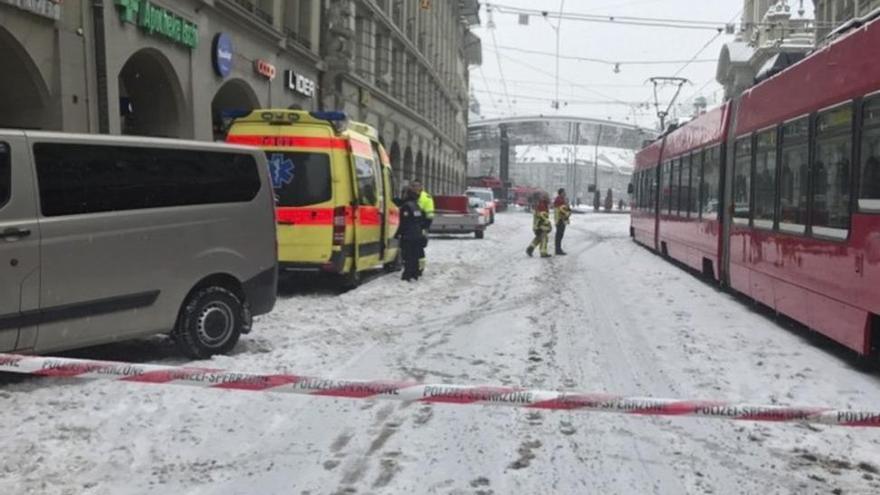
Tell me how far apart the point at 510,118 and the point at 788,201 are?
79182 millimetres

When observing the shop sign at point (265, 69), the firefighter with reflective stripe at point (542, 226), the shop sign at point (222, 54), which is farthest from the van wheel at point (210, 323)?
the shop sign at point (265, 69)

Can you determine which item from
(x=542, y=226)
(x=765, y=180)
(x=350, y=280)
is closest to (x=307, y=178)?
(x=350, y=280)

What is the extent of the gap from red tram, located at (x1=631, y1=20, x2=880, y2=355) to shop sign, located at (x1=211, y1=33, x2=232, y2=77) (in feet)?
33.6

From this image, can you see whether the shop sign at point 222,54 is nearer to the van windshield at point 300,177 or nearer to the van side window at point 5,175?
the van windshield at point 300,177

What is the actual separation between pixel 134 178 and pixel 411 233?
769cm

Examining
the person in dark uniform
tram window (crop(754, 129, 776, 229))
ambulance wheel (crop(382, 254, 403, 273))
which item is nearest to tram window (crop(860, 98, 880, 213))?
tram window (crop(754, 129, 776, 229))

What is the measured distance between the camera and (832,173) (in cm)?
775

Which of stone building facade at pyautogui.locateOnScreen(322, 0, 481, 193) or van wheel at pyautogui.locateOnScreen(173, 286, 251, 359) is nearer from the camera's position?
van wheel at pyautogui.locateOnScreen(173, 286, 251, 359)

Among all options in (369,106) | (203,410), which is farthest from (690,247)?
(369,106)

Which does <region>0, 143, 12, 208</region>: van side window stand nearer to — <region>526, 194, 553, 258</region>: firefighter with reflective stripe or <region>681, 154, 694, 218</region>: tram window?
<region>681, 154, 694, 218</region>: tram window

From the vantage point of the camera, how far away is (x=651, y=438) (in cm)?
523

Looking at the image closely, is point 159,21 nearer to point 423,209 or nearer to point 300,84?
point 423,209

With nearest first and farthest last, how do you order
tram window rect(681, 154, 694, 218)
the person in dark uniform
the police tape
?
the police tape < the person in dark uniform < tram window rect(681, 154, 694, 218)

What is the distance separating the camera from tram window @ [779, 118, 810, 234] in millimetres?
8570
